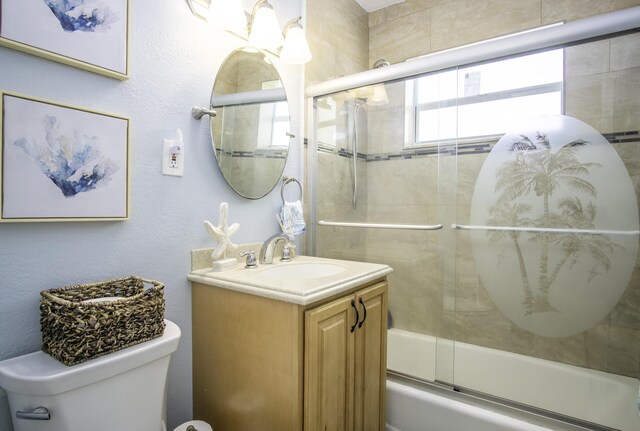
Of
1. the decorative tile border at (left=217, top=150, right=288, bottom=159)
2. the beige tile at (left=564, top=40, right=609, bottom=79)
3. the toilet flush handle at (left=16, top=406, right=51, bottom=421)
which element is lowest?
the toilet flush handle at (left=16, top=406, right=51, bottom=421)

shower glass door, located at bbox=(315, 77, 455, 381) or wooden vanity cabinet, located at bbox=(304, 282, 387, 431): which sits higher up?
shower glass door, located at bbox=(315, 77, 455, 381)

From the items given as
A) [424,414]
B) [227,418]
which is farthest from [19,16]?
[424,414]

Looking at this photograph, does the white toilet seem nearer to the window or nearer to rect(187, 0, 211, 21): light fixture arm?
rect(187, 0, 211, 21): light fixture arm

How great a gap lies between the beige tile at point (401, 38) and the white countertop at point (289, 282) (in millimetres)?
1824

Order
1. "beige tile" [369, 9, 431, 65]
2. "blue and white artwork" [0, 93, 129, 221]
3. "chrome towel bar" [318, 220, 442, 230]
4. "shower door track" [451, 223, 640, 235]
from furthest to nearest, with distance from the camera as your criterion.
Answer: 1. "beige tile" [369, 9, 431, 65]
2. "chrome towel bar" [318, 220, 442, 230]
3. "shower door track" [451, 223, 640, 235]
4. "blue and white artwork" [0, 93, 129, 221]

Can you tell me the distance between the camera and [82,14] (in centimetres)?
100

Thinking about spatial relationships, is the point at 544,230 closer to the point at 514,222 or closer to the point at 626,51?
the point at 514,222

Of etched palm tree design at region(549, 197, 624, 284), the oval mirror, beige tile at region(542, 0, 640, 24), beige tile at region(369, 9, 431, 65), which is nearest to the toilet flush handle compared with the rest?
the oval mirror

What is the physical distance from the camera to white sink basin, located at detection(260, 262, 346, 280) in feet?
5.00

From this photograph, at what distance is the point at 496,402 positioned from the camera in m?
1.47

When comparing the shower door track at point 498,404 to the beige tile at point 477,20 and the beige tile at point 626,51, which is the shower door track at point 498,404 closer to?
the beige tile at point 626,51

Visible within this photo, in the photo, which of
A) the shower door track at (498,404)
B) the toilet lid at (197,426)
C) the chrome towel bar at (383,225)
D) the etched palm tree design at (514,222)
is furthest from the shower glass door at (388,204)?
the toilet lid at (197,426)

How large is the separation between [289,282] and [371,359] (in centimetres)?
54

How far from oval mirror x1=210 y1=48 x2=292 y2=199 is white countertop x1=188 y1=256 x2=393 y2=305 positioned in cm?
44
